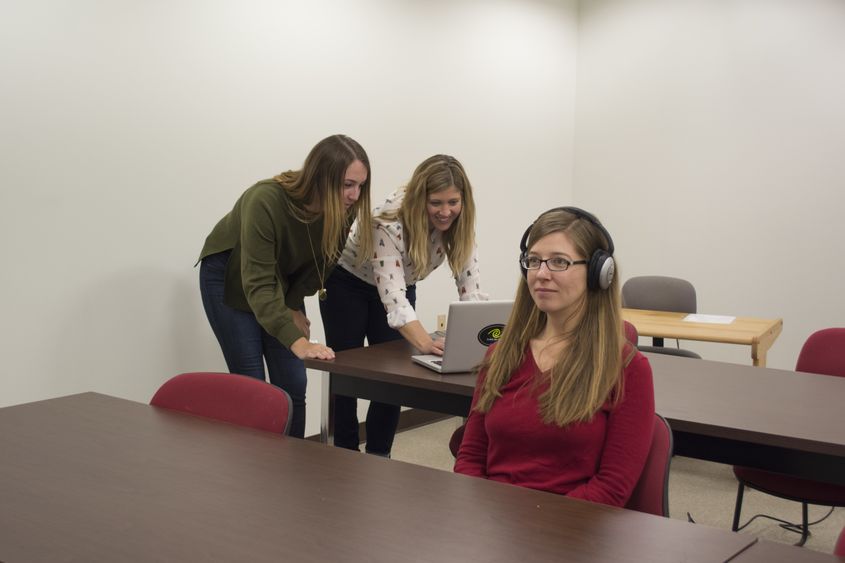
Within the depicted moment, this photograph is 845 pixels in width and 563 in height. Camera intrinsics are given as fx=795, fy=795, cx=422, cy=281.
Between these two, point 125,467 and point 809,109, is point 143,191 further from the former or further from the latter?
point 809,109

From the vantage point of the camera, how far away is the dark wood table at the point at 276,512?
46.6 inches

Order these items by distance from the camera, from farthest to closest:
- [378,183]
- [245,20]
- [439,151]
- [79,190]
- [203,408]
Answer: [439,151], [378,183], [245,20], [79,190], [203,408]

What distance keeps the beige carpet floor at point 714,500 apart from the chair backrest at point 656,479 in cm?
146

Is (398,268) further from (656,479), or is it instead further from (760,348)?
(760,348)

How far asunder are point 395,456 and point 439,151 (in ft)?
5.93

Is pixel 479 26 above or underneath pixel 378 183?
above

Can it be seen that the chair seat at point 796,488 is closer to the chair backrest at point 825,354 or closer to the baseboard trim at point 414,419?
the chair backrest at point 825,354

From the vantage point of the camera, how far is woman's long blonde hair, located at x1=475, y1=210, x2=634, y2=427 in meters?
1.61

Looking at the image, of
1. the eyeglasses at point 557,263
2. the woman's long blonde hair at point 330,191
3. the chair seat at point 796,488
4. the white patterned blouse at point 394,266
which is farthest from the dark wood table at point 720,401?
the eyeglasses at point 557,263

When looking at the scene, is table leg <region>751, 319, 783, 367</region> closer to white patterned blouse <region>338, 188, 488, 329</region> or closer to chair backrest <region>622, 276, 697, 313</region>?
chair backrest <region>622, 276, 697, 313</region>

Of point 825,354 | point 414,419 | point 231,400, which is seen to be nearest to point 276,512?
point 231,400

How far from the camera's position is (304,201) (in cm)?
278

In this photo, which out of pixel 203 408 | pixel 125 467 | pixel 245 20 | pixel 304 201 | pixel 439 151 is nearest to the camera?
pixel 125 467

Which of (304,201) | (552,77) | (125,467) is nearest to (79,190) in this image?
(304,201)
